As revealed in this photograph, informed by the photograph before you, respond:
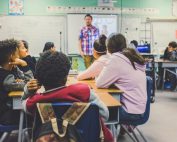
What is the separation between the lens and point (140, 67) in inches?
125

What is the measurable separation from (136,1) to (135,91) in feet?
20.9

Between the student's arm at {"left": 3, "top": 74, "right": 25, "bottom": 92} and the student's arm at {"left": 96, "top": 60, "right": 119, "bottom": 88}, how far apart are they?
2.44ft

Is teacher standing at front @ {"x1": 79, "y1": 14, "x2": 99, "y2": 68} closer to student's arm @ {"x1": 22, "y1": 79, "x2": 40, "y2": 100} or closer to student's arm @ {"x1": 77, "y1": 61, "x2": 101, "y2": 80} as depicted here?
student's arm @ {"x1": 77, "y1": 61, "x2": 101, "y2": 80}

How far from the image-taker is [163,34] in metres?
9.25

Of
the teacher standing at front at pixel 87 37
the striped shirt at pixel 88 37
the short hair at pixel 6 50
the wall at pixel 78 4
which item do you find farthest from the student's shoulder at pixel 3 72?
the wall at pixel 78 4

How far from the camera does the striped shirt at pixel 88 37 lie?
294 inches

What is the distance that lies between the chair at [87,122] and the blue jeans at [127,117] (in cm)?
135

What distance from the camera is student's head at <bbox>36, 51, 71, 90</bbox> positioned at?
1.74 m

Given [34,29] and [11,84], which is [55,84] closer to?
[11,84]

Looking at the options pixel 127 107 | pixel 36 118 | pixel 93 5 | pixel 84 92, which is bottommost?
pixel 127 107

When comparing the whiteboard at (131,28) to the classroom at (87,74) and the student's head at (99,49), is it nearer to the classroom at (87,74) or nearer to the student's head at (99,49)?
the classroom at (87,74)

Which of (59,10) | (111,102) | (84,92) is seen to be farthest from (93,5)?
(84,92)

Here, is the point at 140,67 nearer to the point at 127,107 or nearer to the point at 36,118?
the point at 127,107

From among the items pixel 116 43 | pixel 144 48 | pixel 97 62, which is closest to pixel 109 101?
pixel 116 43
